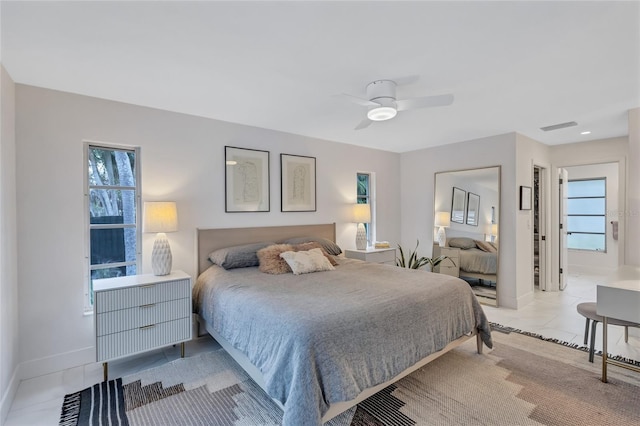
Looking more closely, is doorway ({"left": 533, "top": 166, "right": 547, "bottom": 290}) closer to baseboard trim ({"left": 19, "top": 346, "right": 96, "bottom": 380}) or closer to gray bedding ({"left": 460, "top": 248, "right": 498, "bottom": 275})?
gray bedding ({"left": 460, "top": 248, "right": 498, "bottom": 275})

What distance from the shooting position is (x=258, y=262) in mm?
3377

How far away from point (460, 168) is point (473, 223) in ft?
2.86

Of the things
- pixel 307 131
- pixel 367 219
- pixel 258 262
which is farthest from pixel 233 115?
pixel 367 219

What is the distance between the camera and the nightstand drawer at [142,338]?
244 centimetres

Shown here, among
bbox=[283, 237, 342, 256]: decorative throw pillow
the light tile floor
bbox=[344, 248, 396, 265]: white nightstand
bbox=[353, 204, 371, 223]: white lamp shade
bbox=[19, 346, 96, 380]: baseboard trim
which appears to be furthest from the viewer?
bbox=[353, 204, 371, 223]: white lamp shade

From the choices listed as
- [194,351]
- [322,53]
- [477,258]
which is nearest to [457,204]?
[477,258]

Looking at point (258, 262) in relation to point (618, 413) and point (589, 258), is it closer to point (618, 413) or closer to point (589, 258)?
point (618, 413)

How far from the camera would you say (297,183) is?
4.20 metres

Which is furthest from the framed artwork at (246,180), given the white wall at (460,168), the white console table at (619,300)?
the white console table at (619,300)

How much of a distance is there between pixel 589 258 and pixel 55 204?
29.3 ft

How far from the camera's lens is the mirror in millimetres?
4359

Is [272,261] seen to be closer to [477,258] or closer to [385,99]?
[385,99]

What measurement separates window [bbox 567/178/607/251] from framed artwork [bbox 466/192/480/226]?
12.7 feet

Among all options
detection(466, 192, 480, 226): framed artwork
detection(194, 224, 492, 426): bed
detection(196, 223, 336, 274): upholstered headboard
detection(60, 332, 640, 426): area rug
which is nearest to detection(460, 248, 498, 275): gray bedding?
detection(466, 192, 480, 226): framed artwork
